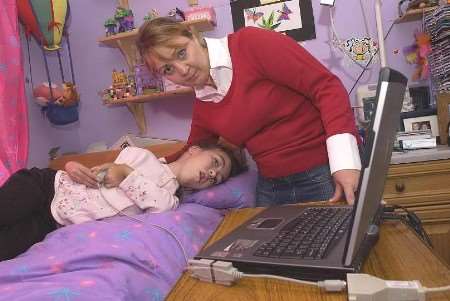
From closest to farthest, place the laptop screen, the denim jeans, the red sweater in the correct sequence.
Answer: the laptop screen, the red sweater, the denim jeans

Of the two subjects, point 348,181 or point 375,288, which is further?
point 348,181

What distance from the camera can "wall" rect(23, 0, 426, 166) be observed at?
216cm

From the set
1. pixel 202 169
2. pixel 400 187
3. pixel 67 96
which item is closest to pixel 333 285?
pixel 202 169

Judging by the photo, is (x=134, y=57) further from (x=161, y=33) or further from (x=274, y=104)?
(x=274, y=104)

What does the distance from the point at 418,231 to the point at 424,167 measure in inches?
38.0

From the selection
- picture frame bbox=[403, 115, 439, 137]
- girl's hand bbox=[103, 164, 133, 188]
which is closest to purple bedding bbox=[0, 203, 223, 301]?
girl's hand bbox=[103, 164, 133, 188]

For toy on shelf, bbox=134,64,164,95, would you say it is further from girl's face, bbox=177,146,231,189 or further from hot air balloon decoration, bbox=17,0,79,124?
girl's face, bbox=177,146,231,189

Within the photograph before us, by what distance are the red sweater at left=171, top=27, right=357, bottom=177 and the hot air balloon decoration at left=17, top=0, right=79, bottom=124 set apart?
128 centimetres

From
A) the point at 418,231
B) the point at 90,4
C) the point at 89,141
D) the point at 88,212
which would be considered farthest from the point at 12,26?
the point at 418,231

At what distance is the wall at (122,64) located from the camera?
Answer: 7.09 feet

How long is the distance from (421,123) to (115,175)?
1.38m

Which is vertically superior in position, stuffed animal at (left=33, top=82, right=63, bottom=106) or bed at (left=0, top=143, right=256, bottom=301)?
stuffed animal at (left=33, top=82, right=63, bottom=106)

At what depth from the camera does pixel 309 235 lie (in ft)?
2.33

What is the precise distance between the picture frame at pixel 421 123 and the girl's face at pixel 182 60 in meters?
1.09
